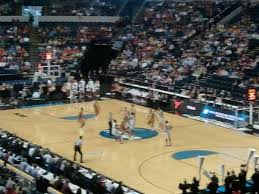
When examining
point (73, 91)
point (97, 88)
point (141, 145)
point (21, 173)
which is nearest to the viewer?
point (21, 173)

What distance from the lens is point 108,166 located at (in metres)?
24.1

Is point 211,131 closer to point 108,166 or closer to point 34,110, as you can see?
point 108,166

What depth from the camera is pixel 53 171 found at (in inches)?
886

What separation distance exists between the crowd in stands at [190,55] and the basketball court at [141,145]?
4.97 meters

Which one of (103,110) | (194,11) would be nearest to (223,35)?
(194,11)

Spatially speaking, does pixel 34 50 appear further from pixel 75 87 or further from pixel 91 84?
pixel 75 87

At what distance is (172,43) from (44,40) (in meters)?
10.7

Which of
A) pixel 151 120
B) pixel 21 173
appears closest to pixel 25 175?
pixel 21 173

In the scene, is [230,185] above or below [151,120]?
below

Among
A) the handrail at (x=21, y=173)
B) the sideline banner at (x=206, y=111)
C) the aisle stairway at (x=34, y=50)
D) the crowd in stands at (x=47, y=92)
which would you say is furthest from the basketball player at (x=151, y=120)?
the aisle stairway at (x=34, y=50)

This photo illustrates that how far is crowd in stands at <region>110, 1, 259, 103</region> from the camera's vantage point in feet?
127

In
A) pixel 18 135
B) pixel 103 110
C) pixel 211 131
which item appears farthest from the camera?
pixel 103 110

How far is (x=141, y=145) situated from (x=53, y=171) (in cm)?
615

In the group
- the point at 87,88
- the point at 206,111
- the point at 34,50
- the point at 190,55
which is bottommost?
the point at 206,111
